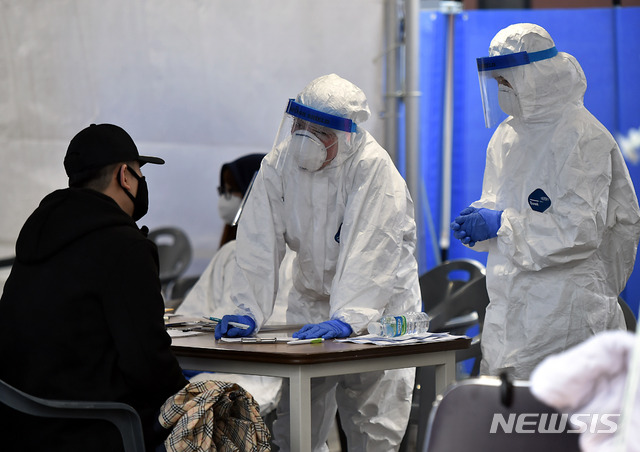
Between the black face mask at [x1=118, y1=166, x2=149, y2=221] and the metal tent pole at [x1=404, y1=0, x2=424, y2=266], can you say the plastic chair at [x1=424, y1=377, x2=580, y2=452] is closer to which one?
the black face mask at [x1=118, y1=166, x2=149, y2=221]

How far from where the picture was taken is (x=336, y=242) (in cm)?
262

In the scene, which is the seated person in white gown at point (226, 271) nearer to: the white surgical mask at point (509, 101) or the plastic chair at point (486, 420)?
the white surgical mask at point (509, 101)

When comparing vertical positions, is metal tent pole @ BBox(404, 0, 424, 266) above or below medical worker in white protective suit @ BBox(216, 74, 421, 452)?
above

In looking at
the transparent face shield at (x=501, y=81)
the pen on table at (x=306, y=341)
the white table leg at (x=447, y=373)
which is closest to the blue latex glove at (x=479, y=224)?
the transparent face shield at (x=501, y=81)

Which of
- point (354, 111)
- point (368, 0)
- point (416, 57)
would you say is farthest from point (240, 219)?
point (368, 0)

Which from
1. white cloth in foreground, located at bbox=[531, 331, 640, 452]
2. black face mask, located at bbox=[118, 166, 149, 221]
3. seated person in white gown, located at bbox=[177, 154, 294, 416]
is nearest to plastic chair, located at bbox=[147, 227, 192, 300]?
seated person in white gown, located at bbox=[177, 154, 294, 416]

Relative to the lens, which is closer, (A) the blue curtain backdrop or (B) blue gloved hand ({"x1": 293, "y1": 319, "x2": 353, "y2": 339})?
(B) blue gloved hand ({"x1": 293, "y1": 319, "x2": 353, "y2": 339})

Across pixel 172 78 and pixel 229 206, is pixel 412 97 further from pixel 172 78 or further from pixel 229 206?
pixel 172 78

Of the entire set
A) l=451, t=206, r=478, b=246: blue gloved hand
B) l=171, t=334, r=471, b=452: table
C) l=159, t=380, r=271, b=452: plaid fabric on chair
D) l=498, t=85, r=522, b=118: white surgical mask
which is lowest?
l=159, t=380, r=271, b=452: plaid fabric on chair

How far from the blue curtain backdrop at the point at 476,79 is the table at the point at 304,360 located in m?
1.96

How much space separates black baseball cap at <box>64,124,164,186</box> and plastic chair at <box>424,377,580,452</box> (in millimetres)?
1291

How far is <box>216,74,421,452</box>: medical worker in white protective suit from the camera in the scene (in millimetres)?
2457

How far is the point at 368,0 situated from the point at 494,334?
110 inches

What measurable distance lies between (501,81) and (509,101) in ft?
0.25
